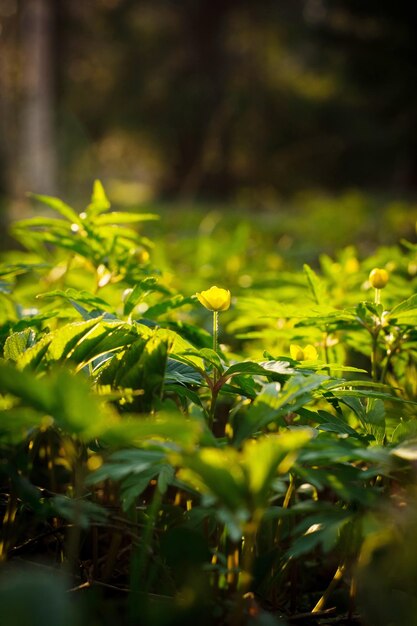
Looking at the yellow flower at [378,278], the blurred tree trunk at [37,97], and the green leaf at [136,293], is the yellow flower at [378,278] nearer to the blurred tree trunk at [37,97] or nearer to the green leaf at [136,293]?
the green leaf at [136,293]

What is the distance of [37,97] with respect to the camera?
1171cm

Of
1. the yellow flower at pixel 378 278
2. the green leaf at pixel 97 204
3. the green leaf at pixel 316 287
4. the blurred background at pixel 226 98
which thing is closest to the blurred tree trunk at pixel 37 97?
the blurred background at pixel 226 98

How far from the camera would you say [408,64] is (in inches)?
495

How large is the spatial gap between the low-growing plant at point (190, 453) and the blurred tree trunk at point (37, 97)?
36.8ft

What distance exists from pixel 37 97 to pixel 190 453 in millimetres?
12457

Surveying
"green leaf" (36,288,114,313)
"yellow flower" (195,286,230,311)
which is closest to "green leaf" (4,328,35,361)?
"green leaf" (36,288,114,313)

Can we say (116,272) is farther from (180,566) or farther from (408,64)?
(408,64)

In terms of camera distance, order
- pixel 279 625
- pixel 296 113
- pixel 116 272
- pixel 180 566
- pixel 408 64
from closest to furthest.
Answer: pixel 279 625, pixel 180 566, pixel 116 272, pixel 408 64, pixel 296 113

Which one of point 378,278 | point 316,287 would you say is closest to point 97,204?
point 316,287

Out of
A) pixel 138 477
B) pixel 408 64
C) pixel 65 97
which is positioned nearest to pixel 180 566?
pixel 138 477

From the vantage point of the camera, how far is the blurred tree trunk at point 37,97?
37.6 feet

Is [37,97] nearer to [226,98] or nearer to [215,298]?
[226,98]

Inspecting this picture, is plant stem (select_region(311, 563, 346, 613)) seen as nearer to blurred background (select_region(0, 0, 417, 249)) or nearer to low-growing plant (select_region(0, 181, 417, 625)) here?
low-growing plant (select_region(0, 181, 417, 625))

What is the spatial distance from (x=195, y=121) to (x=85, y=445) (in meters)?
15.4
